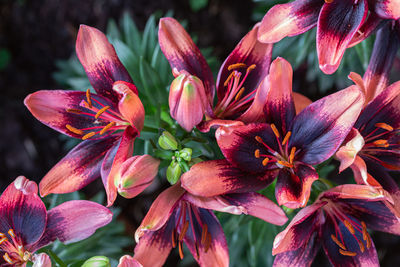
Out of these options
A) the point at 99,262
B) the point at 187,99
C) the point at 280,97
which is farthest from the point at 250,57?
the point at 99,262

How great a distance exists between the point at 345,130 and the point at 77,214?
2.26 ft

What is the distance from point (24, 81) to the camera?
2.56 m

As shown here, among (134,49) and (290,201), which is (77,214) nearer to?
(290,201)

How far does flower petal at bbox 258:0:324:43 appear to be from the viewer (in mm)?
1093

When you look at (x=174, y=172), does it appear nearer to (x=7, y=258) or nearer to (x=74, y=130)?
(x=74, y=130)

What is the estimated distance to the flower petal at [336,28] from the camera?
1033 millimetres

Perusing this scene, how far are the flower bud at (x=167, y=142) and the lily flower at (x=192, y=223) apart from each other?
9cm

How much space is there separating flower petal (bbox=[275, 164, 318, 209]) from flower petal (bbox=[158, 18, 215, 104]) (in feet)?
0.91

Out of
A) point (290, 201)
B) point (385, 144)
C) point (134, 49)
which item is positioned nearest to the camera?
point (290, 201)

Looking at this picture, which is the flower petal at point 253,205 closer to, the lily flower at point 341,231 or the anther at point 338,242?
the lily flower at point 341,231

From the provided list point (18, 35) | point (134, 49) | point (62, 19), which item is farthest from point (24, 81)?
point (134, 49)

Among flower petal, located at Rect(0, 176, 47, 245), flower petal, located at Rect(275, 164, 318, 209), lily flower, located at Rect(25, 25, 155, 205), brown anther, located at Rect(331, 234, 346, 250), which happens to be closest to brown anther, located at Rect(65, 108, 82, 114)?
lily flower, located at Rect(25, 25, 155, 205)

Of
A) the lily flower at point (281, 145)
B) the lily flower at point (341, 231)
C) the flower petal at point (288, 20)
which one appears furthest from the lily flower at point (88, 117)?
the lily flower at point (341, 231)

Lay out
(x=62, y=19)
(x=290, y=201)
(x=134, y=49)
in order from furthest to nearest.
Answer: (x=62, y=19) < (x=134, y=49) < (x=290, y=201)
